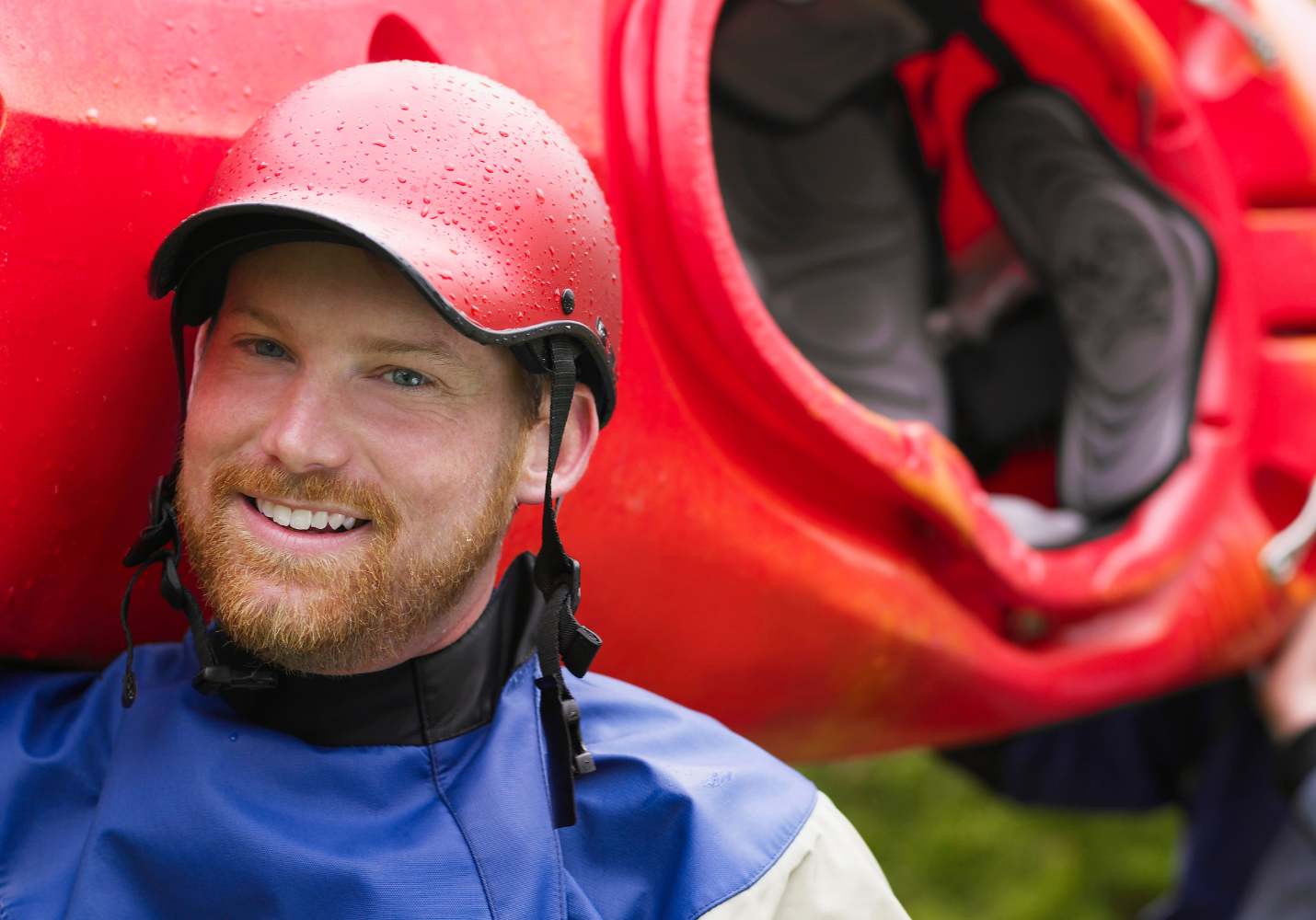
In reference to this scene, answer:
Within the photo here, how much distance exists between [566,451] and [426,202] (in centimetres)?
25

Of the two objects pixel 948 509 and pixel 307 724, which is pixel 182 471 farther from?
pixel 948 509

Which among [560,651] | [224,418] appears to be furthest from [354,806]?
[224,418]

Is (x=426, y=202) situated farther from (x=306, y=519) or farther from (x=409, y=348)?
(x=306, y=519)

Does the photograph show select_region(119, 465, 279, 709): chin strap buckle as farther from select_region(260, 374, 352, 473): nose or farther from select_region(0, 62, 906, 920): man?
select_region(260, 374, 352, 473): nose

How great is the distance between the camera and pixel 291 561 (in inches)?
35.3

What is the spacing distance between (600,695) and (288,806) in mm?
287

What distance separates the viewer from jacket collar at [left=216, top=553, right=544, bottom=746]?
3.13 ft

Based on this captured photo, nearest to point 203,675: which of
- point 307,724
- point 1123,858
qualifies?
point 307,724

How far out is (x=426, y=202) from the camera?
0.88 meters

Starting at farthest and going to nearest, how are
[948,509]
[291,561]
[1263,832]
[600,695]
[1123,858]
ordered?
[1123,858]
[1263,832]
[948,509]
[600,695]
[291,561]

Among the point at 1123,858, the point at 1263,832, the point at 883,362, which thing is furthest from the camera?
the point at 1123,858

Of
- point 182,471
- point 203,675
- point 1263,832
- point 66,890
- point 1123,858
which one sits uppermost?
point 182,471

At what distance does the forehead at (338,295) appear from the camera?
0.88 m

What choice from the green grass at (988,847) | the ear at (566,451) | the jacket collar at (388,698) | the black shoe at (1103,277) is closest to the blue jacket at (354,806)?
the jacket collar at (388,698)
